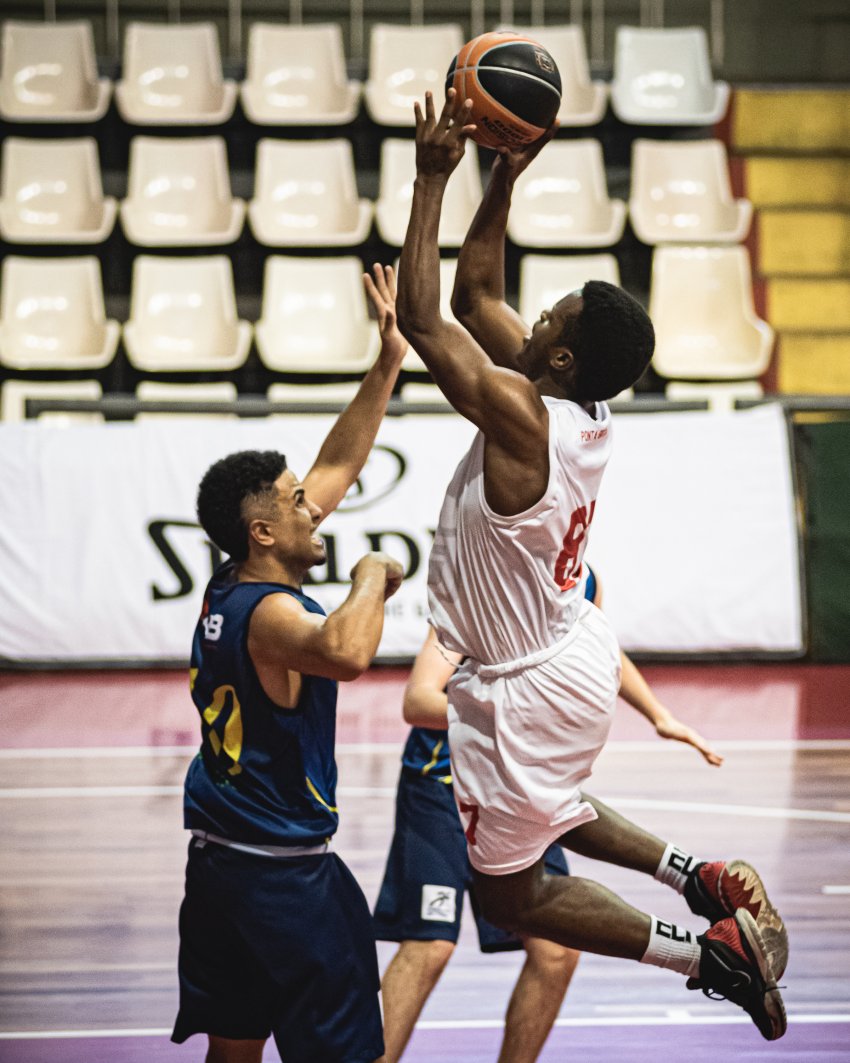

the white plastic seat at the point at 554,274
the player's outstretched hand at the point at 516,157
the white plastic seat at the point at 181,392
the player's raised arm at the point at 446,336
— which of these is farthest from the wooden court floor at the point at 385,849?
the white plastic seat at the point at 554,274

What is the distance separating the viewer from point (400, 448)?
8.79 meters

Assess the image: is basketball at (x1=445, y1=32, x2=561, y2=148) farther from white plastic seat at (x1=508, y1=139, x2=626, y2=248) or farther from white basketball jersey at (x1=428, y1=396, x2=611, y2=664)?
white plastic seat at (x1=508, y1=139, x2=626, y2=248)

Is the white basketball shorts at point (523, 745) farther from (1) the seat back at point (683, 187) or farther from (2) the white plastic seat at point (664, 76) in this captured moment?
(2) the white plastic seat at point (664, 76)

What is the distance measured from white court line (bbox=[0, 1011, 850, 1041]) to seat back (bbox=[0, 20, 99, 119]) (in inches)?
355

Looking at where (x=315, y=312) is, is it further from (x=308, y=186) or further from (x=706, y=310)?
(x=706, y=310)

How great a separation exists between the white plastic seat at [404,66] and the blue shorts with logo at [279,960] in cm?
935

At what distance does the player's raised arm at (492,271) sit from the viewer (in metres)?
3.59

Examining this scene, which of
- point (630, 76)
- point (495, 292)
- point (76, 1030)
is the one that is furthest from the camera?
point (630, 76)

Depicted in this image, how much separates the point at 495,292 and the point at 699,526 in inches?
213

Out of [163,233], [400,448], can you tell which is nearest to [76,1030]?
[400,448]

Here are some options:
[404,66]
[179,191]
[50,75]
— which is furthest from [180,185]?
[404,66]

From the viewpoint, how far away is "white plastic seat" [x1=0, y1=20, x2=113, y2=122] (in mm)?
11703

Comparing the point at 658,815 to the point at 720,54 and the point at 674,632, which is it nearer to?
the point at 674,632

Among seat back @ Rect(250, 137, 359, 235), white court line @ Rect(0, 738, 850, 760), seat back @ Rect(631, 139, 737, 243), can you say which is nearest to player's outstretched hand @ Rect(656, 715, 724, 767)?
white court line @ Rect(0, 738, 850, 760)
